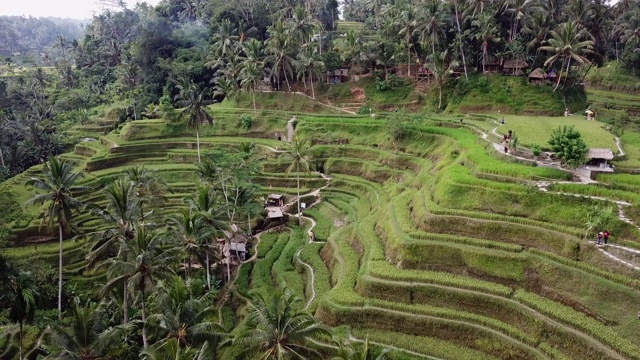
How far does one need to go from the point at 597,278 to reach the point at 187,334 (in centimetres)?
2245

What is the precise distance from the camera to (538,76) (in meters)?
58.2

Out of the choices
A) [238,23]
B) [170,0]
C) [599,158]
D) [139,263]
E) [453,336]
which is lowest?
[453,336]

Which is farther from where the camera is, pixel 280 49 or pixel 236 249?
pixel 280 49

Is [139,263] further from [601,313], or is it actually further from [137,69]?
[137,69]

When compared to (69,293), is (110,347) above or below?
above

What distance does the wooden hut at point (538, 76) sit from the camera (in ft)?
191

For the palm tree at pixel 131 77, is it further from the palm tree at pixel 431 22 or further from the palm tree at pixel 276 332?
the palm tree at pixel 276 332

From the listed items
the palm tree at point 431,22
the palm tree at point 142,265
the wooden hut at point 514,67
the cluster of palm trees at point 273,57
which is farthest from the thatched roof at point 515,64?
the palm tree at point 142,265

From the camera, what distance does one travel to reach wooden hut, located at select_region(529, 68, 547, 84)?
5819cm

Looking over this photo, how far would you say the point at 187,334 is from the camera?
21.8m

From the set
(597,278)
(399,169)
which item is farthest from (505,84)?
(597,278)

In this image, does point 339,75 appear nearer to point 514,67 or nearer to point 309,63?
point 309,63

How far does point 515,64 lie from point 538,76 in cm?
407

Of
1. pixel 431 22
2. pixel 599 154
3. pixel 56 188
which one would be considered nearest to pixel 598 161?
pixel 599 154
